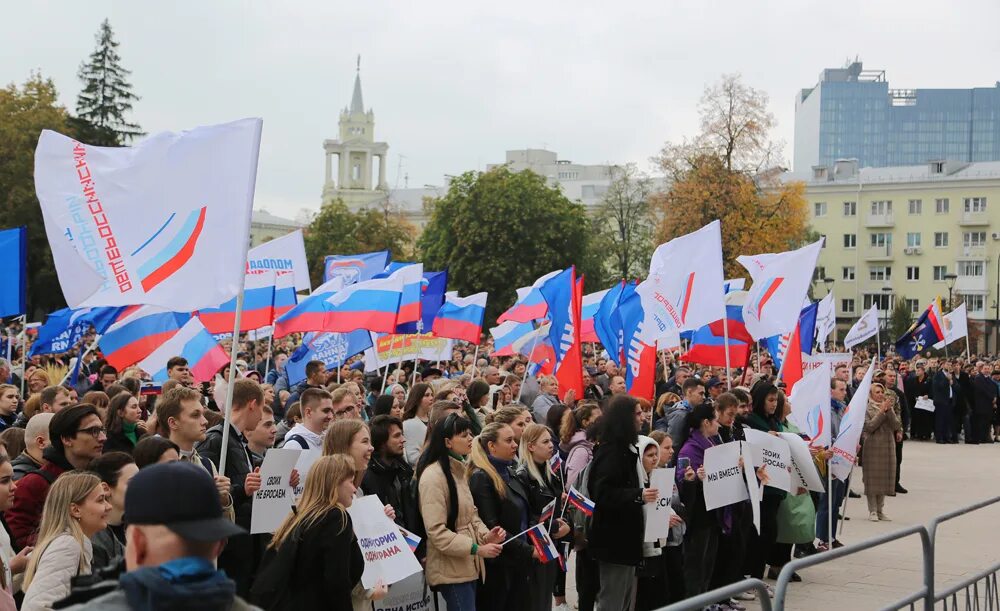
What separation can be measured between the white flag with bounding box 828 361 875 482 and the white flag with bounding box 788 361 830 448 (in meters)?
0.27

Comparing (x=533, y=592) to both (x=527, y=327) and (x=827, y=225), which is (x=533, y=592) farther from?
(x=827, y=225)

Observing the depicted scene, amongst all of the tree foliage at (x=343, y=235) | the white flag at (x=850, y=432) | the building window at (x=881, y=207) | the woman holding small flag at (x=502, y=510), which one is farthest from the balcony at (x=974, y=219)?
the woman holding small flag at (x=502, y=510)

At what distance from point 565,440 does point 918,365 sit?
23.5m

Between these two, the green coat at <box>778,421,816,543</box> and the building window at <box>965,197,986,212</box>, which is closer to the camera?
the green coat at <box>778,421,816,543</box>

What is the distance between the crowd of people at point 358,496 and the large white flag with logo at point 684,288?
1.90 metres

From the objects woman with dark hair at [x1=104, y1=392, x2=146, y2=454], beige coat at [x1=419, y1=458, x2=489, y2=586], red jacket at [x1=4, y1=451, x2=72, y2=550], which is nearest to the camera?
red jacket at [x1=4, y1=451, x2=72, y2=550]

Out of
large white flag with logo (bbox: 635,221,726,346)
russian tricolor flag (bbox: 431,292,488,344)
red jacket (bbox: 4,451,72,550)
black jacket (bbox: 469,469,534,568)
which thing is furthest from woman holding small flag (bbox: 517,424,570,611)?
russian tricolor flag (bbox: 431,292,488,344)

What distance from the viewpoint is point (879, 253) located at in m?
97.9

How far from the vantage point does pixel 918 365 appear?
103ft

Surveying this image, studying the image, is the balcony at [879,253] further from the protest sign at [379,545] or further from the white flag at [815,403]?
the protest sign at [379,545]

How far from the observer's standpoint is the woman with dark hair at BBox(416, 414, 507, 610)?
23.7 ft

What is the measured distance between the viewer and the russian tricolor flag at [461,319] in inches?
771

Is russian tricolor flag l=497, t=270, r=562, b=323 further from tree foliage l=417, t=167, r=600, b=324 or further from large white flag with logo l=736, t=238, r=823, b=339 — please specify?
tree foliage l=417, t=167, r=600, b=324

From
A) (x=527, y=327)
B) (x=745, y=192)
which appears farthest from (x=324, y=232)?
(x=527, y=327)
